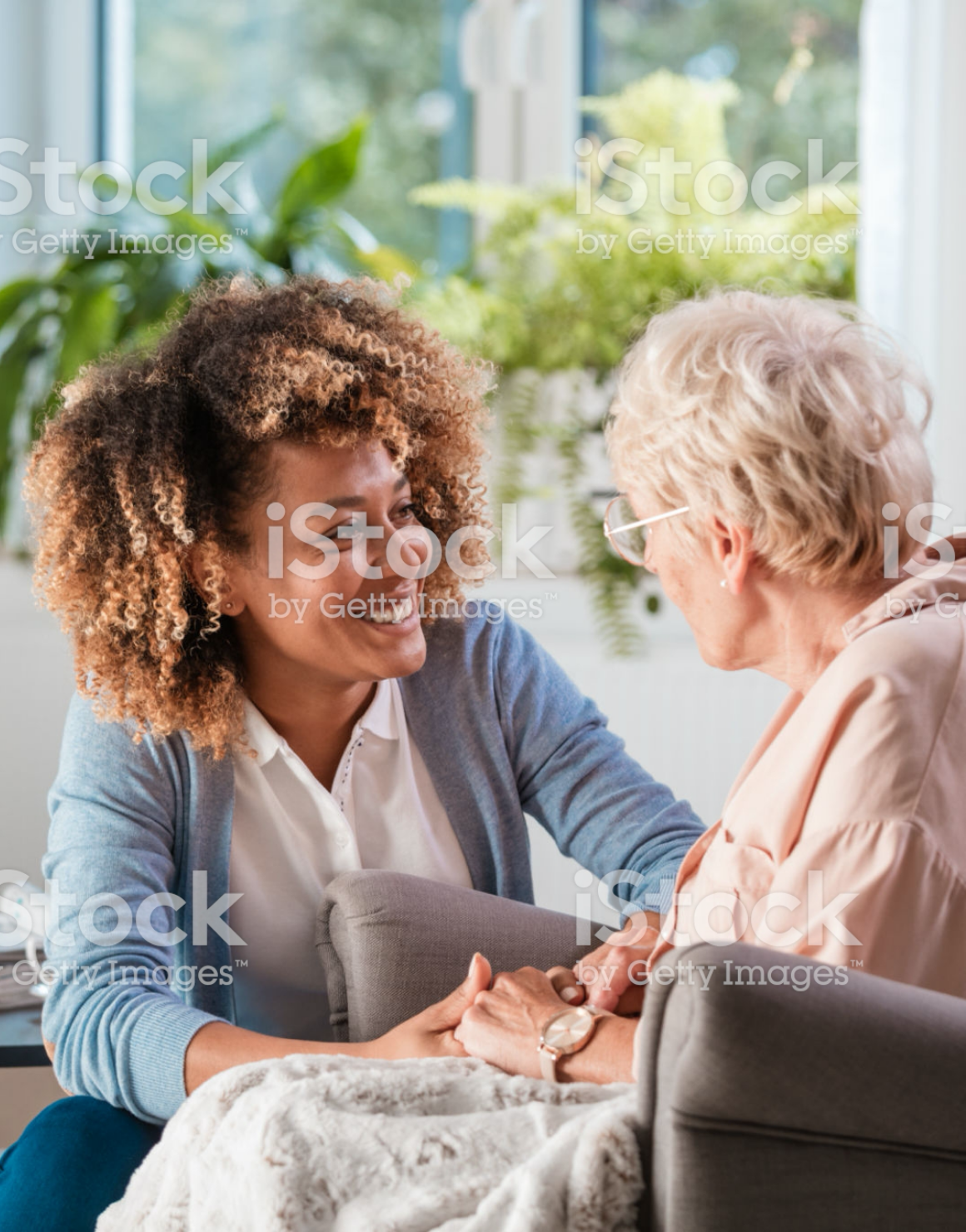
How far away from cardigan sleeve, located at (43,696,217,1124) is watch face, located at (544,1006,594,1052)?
334 mm

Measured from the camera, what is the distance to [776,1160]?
0.85 meters

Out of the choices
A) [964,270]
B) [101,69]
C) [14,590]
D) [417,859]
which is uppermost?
[101,69]

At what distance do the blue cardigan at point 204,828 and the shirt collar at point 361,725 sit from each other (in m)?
0.02

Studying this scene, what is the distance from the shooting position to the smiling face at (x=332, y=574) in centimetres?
144

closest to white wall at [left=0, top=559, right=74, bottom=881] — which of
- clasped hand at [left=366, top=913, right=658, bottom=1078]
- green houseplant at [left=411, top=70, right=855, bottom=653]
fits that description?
green houseplant at [left=411, top=70, right=855, bottom=653]

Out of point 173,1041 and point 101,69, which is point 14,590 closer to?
point 101,69

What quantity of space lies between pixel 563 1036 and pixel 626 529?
501 millimetres

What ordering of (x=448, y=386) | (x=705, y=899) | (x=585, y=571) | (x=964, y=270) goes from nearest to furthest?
(x=705, y=899)
(x=448, y=386)
(x=964, y=270)
(x=585, y=571)

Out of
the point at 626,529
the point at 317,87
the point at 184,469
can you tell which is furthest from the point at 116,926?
the point at 317,87

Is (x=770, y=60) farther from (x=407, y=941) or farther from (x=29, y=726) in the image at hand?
(x=407, y=941)

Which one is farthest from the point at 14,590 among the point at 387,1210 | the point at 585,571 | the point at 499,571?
the point at 387,1210

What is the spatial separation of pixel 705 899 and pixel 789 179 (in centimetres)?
230

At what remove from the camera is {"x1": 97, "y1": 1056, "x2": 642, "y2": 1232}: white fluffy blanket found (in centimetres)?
89

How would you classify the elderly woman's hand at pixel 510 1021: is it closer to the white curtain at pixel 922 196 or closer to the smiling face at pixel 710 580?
the smiling face at pixel 710 580
